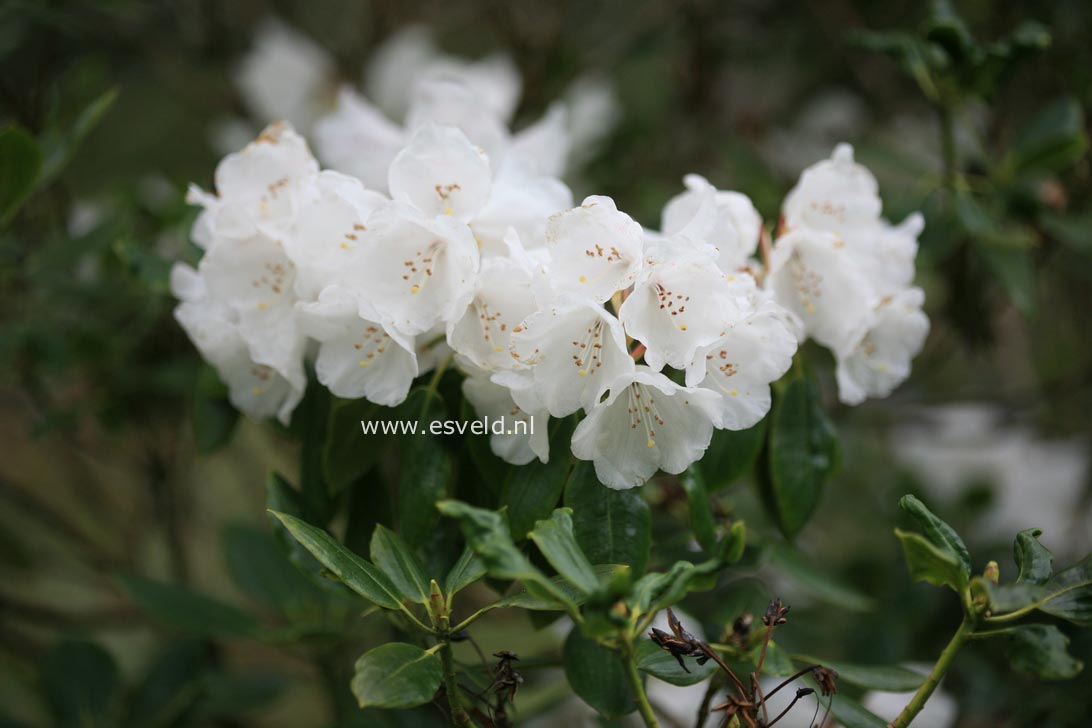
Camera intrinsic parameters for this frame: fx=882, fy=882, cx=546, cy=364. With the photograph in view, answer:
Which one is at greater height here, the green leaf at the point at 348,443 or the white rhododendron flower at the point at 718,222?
the white rhododendron flower at the point at 718,222

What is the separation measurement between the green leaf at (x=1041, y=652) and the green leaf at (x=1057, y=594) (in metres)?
0.02

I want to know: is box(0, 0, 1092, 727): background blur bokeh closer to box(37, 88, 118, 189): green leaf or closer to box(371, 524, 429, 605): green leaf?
box(37, 88, 118, 189): green leaf

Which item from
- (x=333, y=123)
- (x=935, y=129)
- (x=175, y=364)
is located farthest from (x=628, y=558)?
(x=935, y=129)

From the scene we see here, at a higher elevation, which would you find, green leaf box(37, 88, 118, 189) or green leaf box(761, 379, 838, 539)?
green leaf box(37, 88, 118, 189)

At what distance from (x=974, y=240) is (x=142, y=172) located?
232 cm

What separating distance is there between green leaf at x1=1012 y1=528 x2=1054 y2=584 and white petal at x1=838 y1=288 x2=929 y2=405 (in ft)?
0.88

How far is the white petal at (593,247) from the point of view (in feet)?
2.66

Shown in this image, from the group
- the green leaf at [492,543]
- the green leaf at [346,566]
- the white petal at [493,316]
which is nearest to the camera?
the green leaf at [492,543]

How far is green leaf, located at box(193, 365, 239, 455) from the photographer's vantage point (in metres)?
1.10

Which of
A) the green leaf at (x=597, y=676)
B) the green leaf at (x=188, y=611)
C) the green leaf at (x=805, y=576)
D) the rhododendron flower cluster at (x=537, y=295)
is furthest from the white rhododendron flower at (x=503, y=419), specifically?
the green leaf at (x=188, y=611)

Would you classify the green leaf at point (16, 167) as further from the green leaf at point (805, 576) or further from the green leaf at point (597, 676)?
the green leaf at point (805, 576)

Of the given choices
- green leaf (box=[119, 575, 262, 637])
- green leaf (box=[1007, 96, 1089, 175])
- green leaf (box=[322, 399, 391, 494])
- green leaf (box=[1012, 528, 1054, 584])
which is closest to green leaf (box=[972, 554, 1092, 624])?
green leaf (box=[1012, 528, 1054, 584])

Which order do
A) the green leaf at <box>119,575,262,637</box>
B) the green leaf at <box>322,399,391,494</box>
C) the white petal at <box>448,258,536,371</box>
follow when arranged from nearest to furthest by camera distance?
the white petal at <box>448,258,536,371</box>
the green leaf at <box>322,399,391,494</box>
the green leaf at <box>119,575,262,637</box>

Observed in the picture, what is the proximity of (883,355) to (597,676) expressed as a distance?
0.50m
